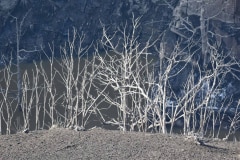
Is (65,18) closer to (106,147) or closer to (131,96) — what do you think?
(131,96)

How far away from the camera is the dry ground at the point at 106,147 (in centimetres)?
988

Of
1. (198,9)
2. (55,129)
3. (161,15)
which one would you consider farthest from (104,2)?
(55,129)

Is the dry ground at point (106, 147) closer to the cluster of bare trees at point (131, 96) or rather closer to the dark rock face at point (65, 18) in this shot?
the cluster of bare trees at point (131, 96)

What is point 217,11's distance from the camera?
86.6 feet

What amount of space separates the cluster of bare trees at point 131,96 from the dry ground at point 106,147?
8.69 feet

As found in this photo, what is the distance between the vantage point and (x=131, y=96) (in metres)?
19.9

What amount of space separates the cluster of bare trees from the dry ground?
8.69ft

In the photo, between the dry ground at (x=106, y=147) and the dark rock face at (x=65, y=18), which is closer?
the dry ground at (x=106, y=147)

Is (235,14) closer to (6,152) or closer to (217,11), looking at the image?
(217,11)

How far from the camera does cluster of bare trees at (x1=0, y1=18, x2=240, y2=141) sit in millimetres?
15523

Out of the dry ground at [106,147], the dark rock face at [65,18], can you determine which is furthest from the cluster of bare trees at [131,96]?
the dry ground at [106,147]

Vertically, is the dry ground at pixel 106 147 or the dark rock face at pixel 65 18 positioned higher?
the dark rock face at pixel 65 18

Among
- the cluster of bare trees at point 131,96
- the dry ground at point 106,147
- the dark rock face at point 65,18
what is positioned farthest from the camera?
the dark rock face at point 65,18

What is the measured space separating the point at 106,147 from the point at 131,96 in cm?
969
